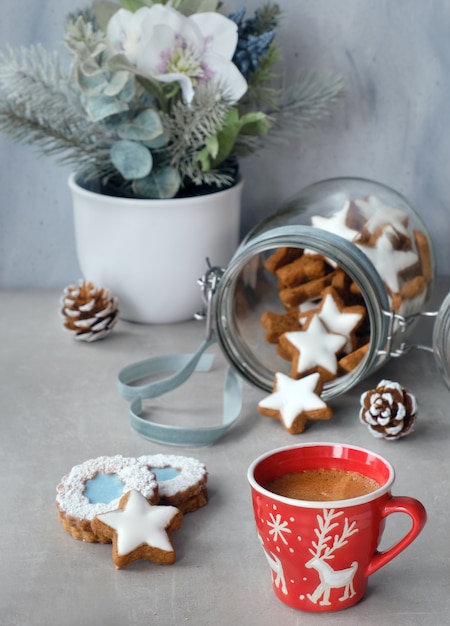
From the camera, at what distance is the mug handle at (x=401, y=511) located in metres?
0.49

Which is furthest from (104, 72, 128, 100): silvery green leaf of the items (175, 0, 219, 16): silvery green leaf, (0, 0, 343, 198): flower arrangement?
(175, 0, 219, 16): silvery green leaf

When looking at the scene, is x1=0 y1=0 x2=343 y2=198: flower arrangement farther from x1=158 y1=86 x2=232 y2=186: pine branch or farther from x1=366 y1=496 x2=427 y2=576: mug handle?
x1=366 y1=496 x2=427 y2=576: mug handle

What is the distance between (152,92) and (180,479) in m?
0.42

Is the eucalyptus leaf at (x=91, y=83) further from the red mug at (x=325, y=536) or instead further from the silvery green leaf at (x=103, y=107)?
the red mug at (x=325, y=536)

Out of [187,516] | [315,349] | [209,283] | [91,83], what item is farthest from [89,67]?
[187,516]

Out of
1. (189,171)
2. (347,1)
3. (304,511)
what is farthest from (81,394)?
(347,1)

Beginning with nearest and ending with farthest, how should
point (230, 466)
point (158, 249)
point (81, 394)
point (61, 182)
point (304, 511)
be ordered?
point (304, 511) < point (230, 466) < point (81, 394) < point (158, 249) < point (61, 182)

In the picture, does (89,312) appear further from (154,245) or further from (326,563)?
(326,563)

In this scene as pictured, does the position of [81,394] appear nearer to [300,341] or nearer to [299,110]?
[300,341]

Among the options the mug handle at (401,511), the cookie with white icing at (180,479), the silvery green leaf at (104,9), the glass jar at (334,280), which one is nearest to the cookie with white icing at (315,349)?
the glass jar at (334,280)

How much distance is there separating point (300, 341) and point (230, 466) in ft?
0.48

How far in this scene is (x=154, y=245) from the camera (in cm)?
89

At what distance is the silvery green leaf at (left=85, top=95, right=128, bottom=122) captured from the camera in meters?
0.83

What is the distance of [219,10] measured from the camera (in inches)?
34.7
